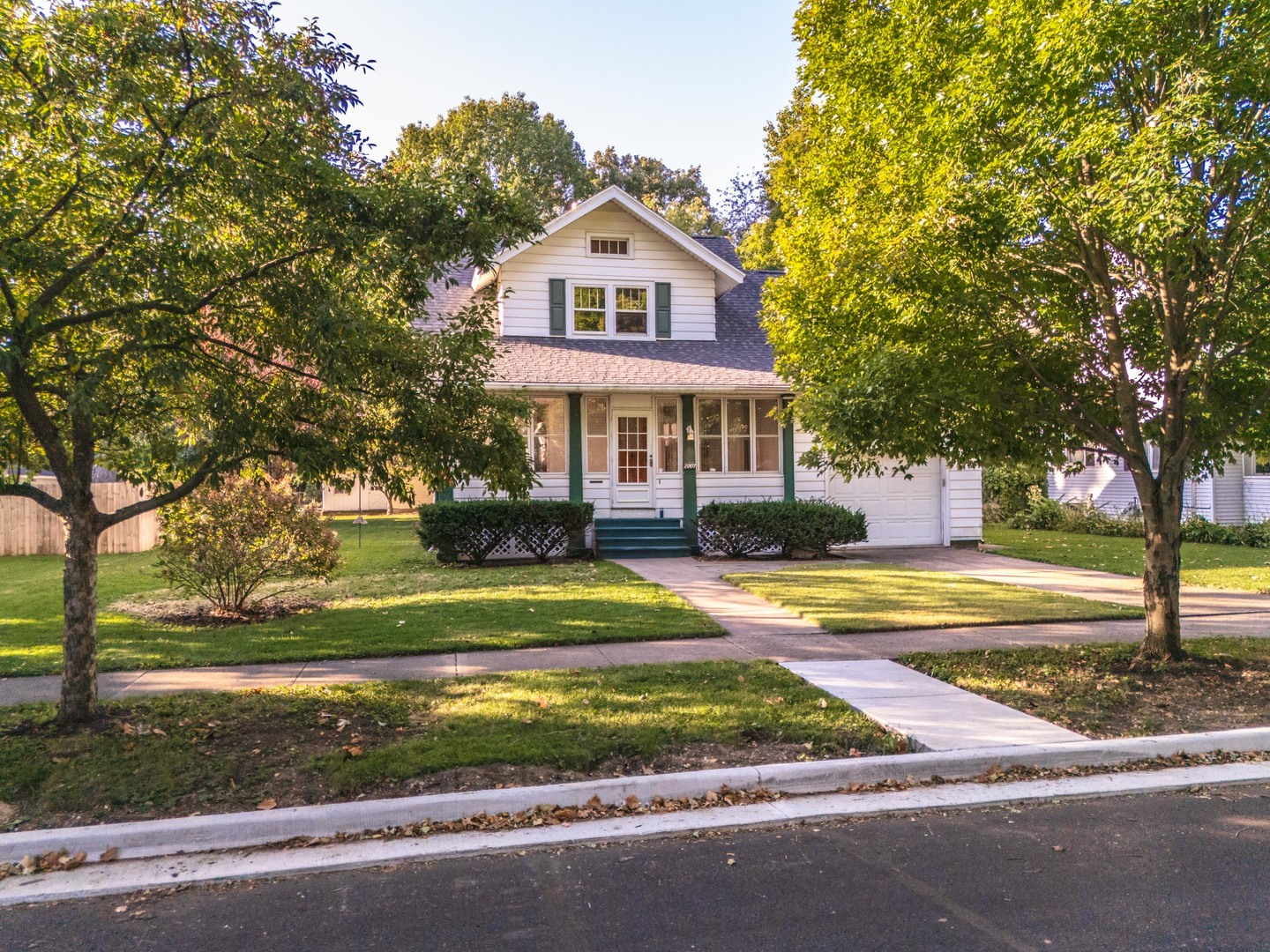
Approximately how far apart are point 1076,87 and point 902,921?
605 cm

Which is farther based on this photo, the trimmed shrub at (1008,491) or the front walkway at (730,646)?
the trimmed shrub at (1008,491)

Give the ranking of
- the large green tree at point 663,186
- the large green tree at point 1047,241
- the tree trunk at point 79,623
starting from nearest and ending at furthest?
the tree trunk at point 79,623 → the large green tree at point 1047,241 → the large green tree at point 663,186

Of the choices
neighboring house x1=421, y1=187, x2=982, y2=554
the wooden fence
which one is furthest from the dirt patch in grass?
the wooden fence

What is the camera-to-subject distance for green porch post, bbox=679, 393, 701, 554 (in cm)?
1786

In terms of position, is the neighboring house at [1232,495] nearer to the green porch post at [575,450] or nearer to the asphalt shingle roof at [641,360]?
the asphalt shingle roof at [641,360]

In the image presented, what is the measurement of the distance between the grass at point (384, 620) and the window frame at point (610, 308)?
6.01 meters

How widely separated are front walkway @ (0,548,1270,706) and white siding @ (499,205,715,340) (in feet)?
26.9

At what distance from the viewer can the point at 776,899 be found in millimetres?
3996

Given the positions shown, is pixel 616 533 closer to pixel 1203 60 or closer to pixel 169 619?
pixel 169 619

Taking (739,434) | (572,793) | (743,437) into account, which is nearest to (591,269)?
(739,434)

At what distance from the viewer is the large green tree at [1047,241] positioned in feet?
21.0

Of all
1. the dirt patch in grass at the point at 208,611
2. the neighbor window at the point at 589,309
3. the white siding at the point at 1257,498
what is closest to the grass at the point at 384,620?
the dirt patch in grass at the point at 208,611

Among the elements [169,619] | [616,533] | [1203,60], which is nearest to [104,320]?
[169,619]

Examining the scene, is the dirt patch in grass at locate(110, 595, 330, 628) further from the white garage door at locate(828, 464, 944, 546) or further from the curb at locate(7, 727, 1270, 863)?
the white garage door at locate(828, 464, 944, 546)
